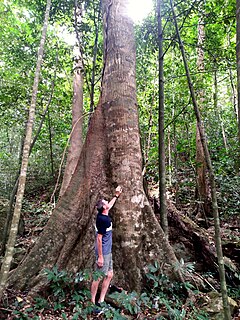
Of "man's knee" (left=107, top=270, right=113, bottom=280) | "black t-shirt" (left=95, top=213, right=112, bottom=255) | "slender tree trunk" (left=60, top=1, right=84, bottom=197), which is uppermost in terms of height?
"slender tree trunk" (left=60, top=1, right=84, bottom=197)

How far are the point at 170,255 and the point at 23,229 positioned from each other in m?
Result: 5.15

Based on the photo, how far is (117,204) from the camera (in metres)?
3.96

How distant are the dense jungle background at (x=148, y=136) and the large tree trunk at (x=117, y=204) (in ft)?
0.73

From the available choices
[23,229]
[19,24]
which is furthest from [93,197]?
[19,24]

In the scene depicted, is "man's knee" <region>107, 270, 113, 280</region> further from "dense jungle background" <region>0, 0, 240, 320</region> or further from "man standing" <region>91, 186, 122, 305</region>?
"dense jungle background" <region>0, 0, 240, 320</region>

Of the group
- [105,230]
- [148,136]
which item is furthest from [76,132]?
[105,230]

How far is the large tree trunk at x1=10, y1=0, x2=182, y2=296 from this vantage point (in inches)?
150

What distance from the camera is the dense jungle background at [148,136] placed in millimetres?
3443

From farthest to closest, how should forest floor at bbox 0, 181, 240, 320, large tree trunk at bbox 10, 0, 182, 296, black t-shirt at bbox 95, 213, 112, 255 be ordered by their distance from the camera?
large tree trunk at bbox 10, 0, 182, 296, black t-shirt at bbox 95, 213, 112, 255, forest floor at bbox 0, 181, 240, 320

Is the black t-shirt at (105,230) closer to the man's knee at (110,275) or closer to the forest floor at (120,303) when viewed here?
the man's knee at (110,275)

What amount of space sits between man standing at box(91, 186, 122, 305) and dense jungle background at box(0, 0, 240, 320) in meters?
0.19

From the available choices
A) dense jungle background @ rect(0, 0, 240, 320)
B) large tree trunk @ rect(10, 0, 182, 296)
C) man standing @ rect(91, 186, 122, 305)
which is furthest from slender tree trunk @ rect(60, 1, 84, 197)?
man standing @ rect(91, 186, 122, 305)

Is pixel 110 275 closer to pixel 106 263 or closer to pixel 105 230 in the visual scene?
pixel 106 263

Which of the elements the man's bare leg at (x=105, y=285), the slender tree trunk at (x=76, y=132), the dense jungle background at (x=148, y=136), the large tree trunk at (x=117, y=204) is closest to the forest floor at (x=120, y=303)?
the dense jungle background at (x=148, y=136)
